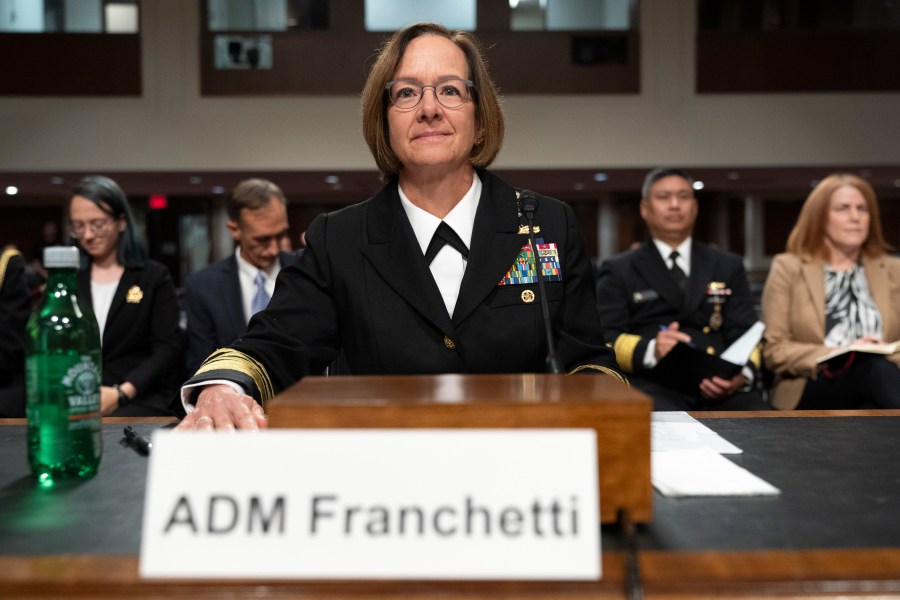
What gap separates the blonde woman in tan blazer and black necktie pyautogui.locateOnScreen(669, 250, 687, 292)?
1.19ft

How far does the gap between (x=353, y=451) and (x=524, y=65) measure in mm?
8904

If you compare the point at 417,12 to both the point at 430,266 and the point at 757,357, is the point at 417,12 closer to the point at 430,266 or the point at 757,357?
the point at 757,357

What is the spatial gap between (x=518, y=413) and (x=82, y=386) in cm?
65

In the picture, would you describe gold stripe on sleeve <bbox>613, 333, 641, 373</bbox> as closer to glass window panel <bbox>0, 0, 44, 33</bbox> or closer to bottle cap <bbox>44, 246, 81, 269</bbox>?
bottle cap <bbox>44, 246, 81, 269</bbox>

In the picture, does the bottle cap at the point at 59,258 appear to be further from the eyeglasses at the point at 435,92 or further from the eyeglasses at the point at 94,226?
the eyeglasses at the point at 94,226

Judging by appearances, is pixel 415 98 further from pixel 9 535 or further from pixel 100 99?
pixel 100 99

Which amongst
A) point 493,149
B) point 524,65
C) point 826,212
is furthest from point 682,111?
point 493,149

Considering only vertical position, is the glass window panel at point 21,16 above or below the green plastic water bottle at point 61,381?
above

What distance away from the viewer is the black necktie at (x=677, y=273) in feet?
11.9

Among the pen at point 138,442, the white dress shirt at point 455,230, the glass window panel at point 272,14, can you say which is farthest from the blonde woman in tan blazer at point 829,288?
the glass window panel at point 272,14

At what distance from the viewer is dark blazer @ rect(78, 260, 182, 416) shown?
3254mm

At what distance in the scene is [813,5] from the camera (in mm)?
9477

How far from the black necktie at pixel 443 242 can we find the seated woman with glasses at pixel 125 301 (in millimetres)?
1919

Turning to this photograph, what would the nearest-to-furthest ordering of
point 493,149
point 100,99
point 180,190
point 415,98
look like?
point 415,98, point 493,149, point 100,99, point 180,190
